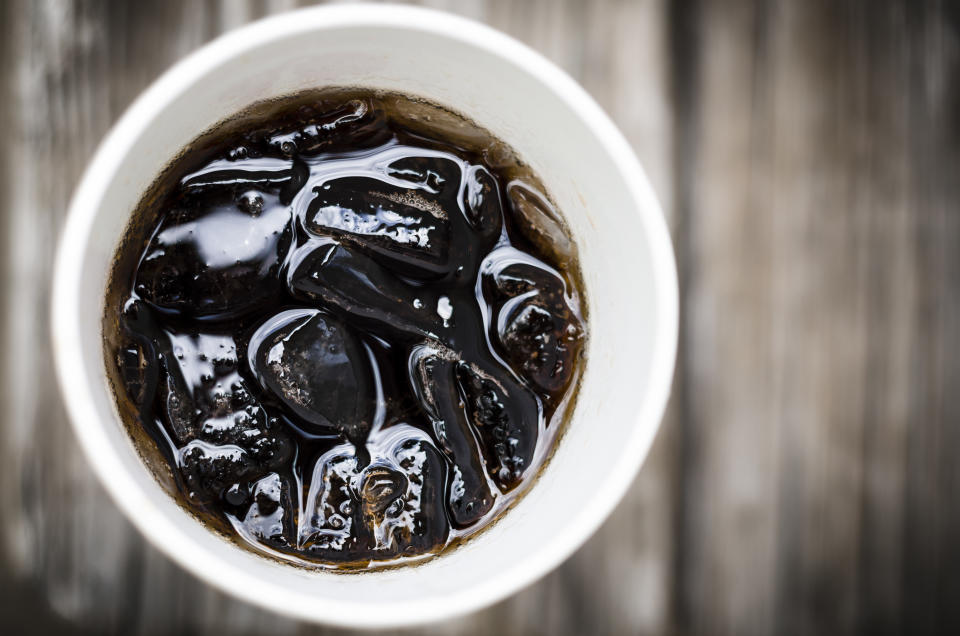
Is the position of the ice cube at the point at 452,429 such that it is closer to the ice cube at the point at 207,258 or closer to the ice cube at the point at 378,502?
the ice cube at the point at 378,502

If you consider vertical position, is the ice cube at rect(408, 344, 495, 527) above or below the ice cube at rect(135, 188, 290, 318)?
below

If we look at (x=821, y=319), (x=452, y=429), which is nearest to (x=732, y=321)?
(x=821, y=319)

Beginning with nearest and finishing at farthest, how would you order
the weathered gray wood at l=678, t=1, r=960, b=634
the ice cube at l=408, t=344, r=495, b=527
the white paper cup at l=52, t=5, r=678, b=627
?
1. the white paper cup at l=52, t=5, r=678, b=627
2. the ice cube at l=408, t=344, r=495, b=527
3. the weathered gray wood at l=678, t=1, r=960, b=634

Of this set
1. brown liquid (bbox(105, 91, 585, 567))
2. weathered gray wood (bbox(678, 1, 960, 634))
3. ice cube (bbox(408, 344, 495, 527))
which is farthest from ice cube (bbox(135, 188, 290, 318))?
weathered gray wood (bbox(678, 1, 960, 634))

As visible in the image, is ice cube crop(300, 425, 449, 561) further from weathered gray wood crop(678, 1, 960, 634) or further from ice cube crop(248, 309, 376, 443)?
weathered gray wood crop(678, 1, 960, 634)

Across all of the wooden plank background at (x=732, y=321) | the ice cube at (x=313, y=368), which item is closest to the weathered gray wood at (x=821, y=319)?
the wooden plank background at (x=732, y=321)

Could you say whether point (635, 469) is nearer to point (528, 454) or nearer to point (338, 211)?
point (528, 454)

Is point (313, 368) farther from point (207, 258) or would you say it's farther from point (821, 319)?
point (821, 319)

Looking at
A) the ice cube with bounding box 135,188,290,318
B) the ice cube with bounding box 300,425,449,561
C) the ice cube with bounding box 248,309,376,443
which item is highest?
the ice cube with bounding box 135,188,290,318
